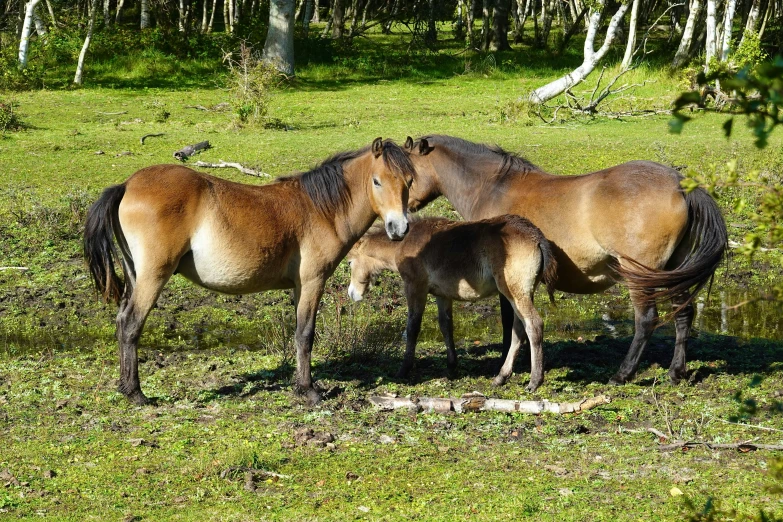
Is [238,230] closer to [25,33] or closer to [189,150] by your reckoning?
[189,150]

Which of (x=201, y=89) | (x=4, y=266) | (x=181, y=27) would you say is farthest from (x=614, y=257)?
(x=181, y=27)

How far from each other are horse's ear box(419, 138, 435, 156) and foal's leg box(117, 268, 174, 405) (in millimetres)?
3125

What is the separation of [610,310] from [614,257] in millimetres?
3437

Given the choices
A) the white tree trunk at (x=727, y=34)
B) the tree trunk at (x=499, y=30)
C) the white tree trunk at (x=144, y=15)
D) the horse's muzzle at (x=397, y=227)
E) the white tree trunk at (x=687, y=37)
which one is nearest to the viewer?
the horse's muzzle at (x=397, y=227)

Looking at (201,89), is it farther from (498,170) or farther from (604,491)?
(604,491)

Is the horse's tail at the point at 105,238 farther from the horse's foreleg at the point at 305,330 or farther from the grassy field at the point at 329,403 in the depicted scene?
the horse's foreleg at the point at 305,330

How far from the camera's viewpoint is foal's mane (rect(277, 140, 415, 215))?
25.9 ft

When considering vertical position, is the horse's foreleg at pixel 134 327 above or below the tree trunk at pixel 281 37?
below

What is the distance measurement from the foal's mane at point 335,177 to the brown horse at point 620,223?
4.40ft

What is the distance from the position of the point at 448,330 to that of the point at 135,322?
302cm

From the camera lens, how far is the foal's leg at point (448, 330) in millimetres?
8867

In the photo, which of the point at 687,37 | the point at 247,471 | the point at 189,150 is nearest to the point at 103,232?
the point at 247,471

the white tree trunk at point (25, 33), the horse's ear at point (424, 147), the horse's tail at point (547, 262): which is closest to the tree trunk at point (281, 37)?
the white tree trunk at point (25, 33)

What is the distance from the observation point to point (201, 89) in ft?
80.9
